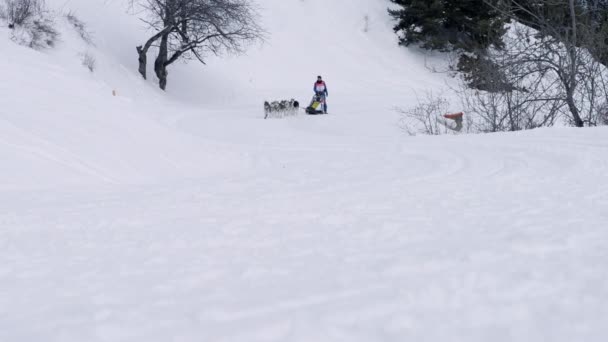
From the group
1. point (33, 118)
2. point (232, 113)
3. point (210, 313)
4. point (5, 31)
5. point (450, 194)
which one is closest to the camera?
point (210, 313)

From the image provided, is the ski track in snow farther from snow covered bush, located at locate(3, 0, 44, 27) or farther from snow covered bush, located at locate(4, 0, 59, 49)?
snow covered bush, located at locate(3, 0, 44, 27)

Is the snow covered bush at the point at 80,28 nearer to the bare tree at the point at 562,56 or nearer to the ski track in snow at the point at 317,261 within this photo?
the bare tree at the point at 562,56

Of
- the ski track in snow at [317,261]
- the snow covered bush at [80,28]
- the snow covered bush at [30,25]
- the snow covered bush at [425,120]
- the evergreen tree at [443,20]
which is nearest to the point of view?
the ski track in snow at [317,261]

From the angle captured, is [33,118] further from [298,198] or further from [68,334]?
[68,334]

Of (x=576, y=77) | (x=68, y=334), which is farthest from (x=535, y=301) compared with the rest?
(x=576, y=77)

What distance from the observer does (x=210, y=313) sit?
2.33m

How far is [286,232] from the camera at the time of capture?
3.70 metres

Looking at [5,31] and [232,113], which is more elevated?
[5,31]

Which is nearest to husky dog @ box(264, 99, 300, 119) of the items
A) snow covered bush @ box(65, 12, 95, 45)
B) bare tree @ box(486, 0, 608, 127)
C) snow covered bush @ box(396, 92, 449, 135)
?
snow covered bush @ box(396, 92, 449, 135)

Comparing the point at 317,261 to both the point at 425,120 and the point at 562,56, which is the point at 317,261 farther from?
the point at 425,120

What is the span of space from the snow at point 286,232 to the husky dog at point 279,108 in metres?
6.73

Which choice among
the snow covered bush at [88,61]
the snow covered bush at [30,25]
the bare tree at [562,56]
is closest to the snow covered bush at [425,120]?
the bare tree at [562,56]

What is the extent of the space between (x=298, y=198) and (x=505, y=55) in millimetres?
8086

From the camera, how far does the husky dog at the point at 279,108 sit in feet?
55.6
